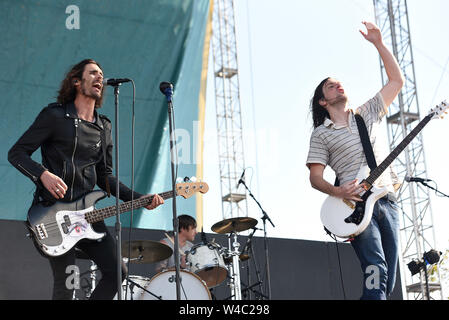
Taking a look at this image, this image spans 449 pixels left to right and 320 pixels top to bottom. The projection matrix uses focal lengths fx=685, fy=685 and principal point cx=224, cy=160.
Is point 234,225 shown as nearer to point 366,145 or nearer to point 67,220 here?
point 366,145

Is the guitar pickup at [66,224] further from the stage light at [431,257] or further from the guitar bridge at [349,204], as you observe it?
the stage light at [431,257]

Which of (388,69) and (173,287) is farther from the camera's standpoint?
(173,287)

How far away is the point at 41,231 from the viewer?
3.73 meters

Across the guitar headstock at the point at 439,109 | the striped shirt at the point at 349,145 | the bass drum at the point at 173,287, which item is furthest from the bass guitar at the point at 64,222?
the guitar headstock at the point at 439,109

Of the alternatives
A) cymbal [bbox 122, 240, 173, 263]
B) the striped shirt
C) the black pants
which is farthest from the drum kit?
the striped shirt

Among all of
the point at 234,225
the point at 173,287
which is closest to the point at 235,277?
the point at 234,225

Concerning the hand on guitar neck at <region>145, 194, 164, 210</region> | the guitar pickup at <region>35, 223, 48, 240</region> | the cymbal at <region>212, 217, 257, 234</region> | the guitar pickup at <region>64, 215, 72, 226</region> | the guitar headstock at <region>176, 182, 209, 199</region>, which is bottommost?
the guitar pickup at <region>35, 223, 48, 240</region>

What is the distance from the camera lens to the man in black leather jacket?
3.70m

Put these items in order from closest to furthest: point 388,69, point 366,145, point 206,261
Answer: point 366,145 → point 388,69 → point 206,261

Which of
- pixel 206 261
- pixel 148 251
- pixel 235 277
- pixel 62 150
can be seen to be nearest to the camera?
pixel 62 150

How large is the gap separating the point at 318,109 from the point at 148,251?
7.50 feet

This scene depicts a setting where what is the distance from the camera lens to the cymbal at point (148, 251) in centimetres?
588

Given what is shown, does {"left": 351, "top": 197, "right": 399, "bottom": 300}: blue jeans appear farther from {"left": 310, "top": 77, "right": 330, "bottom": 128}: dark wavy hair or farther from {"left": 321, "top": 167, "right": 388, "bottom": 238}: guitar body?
{"left": 310, "top": 77, "right": 330, "bottom": 128}: dark wavy hair
